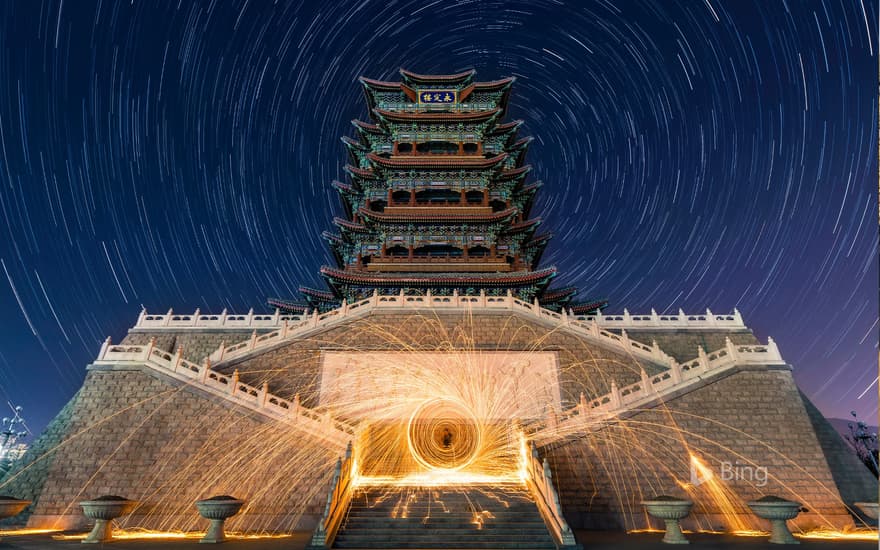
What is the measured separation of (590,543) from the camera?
7.66 meters

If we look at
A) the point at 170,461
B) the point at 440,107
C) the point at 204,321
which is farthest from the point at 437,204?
the point at 170,461

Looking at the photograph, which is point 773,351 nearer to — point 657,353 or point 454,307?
point 657,353

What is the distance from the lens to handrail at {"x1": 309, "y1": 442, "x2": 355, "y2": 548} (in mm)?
6832

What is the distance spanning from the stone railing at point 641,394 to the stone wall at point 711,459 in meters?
0.28

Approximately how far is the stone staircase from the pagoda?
410 inches

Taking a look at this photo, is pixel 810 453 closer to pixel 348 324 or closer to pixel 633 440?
pixel 633 440

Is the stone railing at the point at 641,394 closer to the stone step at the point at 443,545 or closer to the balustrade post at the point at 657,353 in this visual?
the balustrade post at the point at 657,353

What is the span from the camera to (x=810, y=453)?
11047 mm

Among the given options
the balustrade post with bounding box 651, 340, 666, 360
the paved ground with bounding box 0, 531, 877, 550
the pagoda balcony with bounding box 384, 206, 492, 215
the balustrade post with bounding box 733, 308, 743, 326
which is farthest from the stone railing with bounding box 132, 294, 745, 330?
the paved ground with bounding box 0, 531, 877, 550

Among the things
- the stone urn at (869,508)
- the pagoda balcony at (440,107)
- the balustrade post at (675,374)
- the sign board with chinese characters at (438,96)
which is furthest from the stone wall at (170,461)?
the sign board with chinese characters at (438,96)

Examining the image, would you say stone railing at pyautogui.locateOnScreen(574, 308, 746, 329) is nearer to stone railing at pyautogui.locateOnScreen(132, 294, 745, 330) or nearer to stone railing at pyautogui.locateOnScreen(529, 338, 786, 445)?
stone railing at pyautogui.locateOnScreen(132, 294, 745, 330)

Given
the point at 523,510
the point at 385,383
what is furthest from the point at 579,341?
the point at 523,510

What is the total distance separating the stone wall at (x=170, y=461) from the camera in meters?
10.4

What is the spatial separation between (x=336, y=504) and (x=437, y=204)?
17.9 metres
